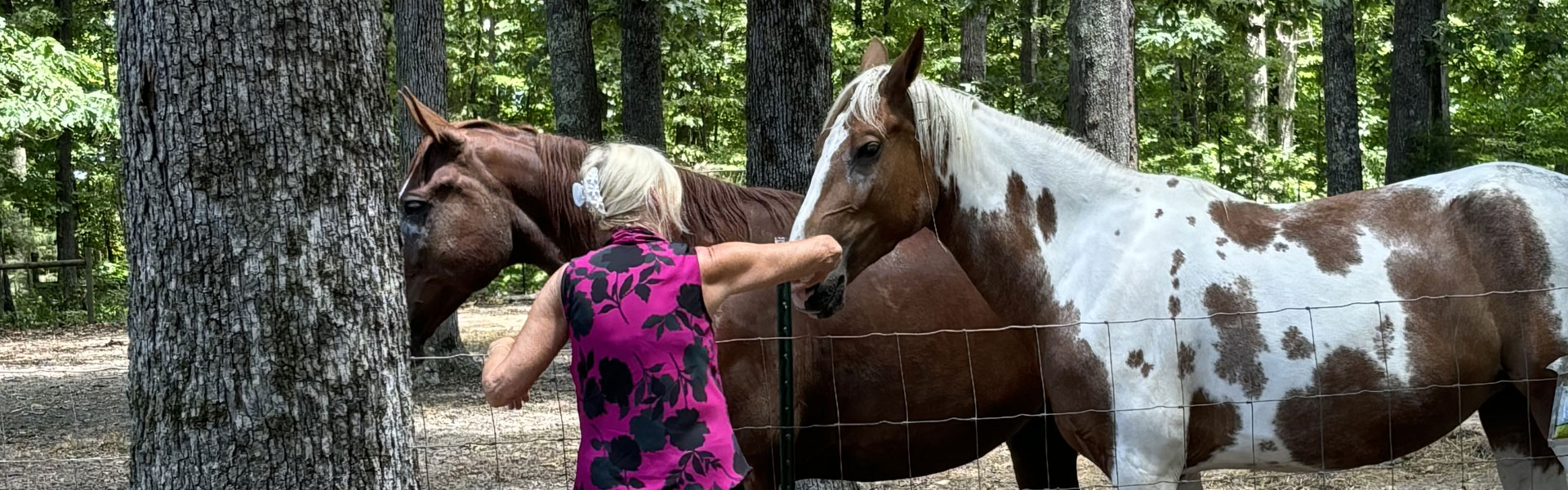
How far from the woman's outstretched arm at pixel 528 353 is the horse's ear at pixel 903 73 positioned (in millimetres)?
1306

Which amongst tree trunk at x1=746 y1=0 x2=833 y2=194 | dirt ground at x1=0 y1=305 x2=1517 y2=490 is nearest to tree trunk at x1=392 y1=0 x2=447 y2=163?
dirt ground at x1=0 y1=305 x2=1517 y2=490

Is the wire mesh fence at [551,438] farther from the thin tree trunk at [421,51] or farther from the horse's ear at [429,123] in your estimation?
the thin tree trunk at [421,51]

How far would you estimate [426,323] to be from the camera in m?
4.27

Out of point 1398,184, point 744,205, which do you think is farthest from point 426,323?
point 1398,184

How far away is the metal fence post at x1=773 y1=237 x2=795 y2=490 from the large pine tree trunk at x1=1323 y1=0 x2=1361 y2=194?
9.88 metres

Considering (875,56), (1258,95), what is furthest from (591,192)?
(1258,95)

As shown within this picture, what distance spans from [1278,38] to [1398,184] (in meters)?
→ 20.1

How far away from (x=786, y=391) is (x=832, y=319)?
0.35 m

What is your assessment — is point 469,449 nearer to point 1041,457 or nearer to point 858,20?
point 1041,457

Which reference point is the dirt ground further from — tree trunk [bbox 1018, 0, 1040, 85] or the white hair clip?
tree trunk [bbox 1018, 0, 1040, 85]

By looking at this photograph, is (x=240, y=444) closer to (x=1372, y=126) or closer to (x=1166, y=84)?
(x=1166, y=84)

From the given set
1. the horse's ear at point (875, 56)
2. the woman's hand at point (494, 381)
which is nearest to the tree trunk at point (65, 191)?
the horse's ear at point (875, 56)

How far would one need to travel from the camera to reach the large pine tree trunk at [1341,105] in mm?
11992

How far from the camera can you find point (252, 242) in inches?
101
